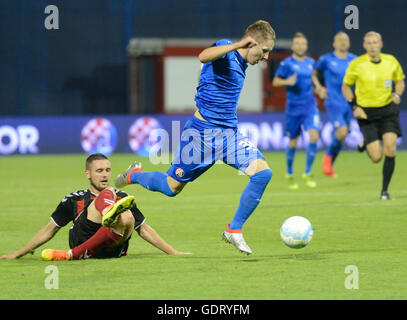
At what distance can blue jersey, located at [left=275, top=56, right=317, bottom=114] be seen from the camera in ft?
53.5

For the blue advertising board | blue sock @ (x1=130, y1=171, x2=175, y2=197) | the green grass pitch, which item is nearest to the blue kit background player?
the green grass pitch

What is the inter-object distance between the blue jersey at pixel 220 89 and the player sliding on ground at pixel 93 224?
44.3 inches

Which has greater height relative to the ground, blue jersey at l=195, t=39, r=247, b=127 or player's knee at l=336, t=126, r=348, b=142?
blue jersey at l=195, t=39, r=247, b=127

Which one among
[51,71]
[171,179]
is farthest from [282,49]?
[171,179]

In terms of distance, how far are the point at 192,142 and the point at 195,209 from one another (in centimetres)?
443

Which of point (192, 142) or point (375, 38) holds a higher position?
point (375, 38)

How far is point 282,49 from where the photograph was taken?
32.6 meters

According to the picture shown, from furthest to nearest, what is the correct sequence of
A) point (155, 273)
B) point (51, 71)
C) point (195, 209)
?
1. point (51, 71)
2. point (195, 209)
3. point (155, 273)

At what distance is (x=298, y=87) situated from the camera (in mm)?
16375

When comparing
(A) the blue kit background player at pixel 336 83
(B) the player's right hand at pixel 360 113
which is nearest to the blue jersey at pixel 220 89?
Answer: (B) the player's right hand at pixel 360 113

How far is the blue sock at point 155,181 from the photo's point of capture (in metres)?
8.96

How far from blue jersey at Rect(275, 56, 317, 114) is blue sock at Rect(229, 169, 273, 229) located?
7.98 m

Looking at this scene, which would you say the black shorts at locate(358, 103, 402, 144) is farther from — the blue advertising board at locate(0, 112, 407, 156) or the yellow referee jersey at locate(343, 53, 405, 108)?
the blue advertising board at locate(0, 112, 407, 156)
